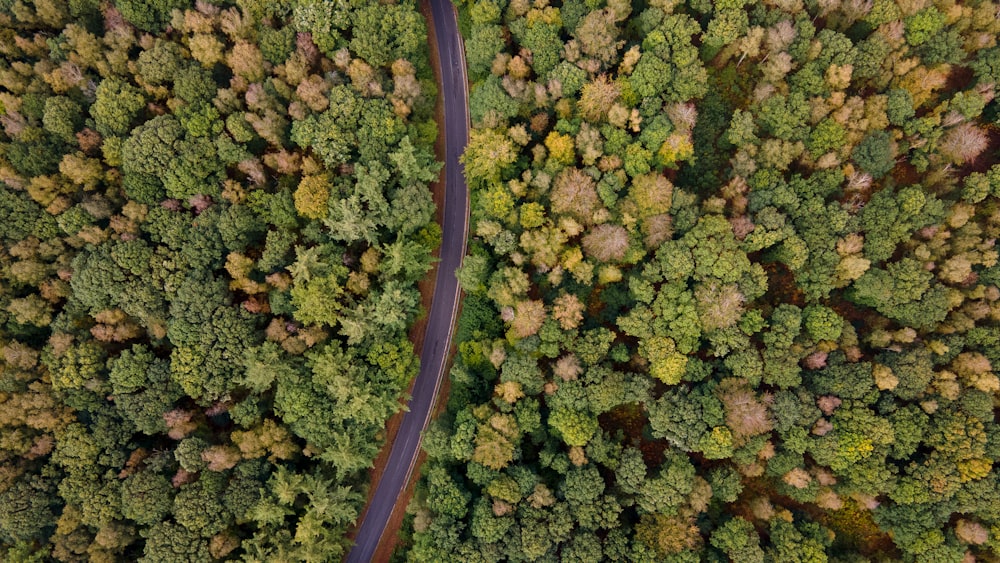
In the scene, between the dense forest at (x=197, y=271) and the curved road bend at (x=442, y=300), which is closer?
the dense forest at (x=197, y=271)

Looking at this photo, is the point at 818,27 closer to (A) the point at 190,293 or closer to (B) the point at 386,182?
(B) the point at 386,182

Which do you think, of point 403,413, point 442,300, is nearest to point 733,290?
point 442,300

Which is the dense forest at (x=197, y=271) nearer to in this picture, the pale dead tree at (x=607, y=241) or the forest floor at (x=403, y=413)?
the forest floor at (x=403, y=413)

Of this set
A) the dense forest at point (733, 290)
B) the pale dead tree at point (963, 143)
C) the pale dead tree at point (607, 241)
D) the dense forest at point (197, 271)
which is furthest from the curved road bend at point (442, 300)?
the pale dead tree at point (963, 143)

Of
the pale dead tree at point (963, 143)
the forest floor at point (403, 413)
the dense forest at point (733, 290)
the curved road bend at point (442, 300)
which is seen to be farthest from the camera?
the curved road bend at point (442, 300)

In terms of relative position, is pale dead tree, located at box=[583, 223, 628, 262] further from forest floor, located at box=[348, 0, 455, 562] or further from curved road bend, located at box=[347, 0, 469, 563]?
forest floor, located at box=[348, 0, 455, 562]

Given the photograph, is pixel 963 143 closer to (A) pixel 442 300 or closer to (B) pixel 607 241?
(B) pixel 607 241

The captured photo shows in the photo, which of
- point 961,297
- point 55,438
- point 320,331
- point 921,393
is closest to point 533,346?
point 320,331
